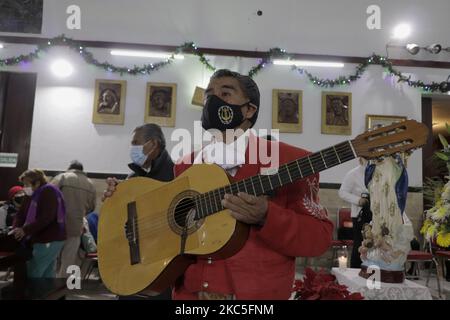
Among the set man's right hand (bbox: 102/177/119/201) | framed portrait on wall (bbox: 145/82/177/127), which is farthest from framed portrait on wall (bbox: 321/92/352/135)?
man's right hand (bbox: 102/177/119/201)

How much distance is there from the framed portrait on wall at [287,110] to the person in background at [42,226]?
4142 millimetres

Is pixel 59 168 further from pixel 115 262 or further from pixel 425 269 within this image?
pixel 425 269

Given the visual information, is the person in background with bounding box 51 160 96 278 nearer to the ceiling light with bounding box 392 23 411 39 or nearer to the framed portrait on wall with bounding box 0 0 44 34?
the framed portrait on wall with bounding box 0 0 44 34

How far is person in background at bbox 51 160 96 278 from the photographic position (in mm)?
4820

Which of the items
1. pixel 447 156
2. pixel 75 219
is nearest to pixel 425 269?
pixel 447 156

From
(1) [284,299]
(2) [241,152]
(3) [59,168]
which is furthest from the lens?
(3) [59,168]

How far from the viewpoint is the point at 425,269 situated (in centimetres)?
687

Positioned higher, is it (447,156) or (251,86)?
(251,86)

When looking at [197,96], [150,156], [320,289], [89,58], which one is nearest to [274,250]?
[320,289]

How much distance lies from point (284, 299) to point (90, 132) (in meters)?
6.22

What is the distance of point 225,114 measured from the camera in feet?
5.17

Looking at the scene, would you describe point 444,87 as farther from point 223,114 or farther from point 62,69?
point 62,69

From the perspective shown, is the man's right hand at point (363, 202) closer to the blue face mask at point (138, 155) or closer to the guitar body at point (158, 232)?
the blue face mask at point (138, 155)

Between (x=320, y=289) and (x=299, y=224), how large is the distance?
324mm
